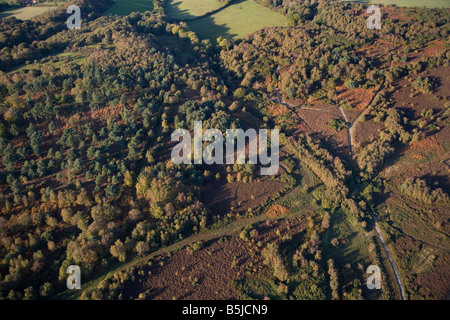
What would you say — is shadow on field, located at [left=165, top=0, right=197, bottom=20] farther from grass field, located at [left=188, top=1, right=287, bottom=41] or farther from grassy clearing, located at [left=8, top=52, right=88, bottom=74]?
grassy clearing, located at [left=8, top=52, right=88, bottom=74]

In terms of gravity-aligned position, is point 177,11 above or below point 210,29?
above

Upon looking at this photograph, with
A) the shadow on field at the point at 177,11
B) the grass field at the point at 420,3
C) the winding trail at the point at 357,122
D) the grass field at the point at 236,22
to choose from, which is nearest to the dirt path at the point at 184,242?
the winding trail at the point at 357,122

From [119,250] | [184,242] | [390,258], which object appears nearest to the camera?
[119,250]

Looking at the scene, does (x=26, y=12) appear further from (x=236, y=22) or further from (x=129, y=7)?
(x=236, y=22)

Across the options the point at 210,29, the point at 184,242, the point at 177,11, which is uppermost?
the point at 177,11

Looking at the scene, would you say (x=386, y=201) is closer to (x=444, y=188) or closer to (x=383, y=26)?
(x=444, y=188)

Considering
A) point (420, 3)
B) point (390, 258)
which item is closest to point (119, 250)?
point (390, 258)

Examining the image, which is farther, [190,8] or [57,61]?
[190,8]
